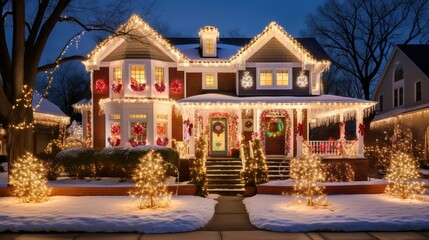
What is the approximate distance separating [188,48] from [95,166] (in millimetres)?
9430

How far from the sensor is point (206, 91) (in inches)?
888

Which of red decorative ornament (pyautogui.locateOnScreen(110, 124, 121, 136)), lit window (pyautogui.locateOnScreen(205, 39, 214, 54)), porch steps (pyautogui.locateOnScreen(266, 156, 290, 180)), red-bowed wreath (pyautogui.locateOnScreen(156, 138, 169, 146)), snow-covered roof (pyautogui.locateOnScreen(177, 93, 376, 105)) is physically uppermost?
lit window (pyautogui.locateOnScreen(205, 39, 214, 54))

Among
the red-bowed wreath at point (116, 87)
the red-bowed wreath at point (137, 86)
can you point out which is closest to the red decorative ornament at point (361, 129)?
the red-bowed wreath at point (137, 86)

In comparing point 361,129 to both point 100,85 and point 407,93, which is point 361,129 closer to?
point 407,93

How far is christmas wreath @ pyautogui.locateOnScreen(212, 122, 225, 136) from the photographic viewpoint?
22.2 metres

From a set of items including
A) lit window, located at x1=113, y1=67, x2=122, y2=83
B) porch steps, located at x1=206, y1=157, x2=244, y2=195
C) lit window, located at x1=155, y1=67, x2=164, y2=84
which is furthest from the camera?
lit window, located at x1=155, y1=67, x2=164, y2=84

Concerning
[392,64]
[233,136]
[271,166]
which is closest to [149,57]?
[233,136]

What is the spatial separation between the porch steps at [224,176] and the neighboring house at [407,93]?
1322cm

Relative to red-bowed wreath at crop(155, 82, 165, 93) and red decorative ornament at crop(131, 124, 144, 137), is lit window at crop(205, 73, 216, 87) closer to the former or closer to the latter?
red-bowed wreath at crop(155, 82, 165, 93)

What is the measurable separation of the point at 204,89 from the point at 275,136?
181 inches

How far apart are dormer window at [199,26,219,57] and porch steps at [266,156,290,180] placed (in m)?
7.14

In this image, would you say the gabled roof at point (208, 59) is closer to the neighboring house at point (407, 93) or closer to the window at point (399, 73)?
the neighboring house at point (407, 93)

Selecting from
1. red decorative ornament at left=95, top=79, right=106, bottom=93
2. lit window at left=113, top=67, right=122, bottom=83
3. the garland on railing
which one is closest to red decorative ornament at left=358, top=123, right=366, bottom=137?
the garland on railing

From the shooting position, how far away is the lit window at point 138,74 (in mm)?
21172
